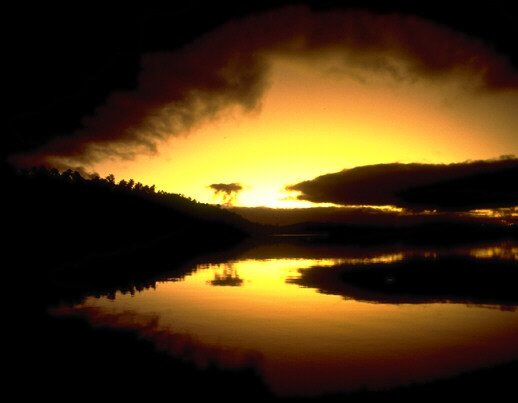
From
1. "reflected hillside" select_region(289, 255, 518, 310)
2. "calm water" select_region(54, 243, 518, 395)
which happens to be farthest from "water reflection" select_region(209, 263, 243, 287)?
"reflected hillside" select_region(289, 255, 518, 310)

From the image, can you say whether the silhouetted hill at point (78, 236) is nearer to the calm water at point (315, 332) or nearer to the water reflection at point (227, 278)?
the water reflection at point (227, 278)

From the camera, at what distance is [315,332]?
42.5ft

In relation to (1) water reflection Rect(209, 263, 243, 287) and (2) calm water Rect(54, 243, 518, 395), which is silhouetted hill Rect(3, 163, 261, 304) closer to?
(1) water reflection Rect(209, 263, 243, 287)

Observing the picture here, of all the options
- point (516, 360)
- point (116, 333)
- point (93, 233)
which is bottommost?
point (516, 360)

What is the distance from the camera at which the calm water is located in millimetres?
9547

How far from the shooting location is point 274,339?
12148 mm

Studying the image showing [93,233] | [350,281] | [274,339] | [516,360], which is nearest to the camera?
[516,360]

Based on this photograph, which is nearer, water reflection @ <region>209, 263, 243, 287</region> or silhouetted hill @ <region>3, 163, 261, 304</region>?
water reflection @ <region>209, 263, 243, 287</region>

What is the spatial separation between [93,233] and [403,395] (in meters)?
60.9

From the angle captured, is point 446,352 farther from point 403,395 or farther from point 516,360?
point 403,395

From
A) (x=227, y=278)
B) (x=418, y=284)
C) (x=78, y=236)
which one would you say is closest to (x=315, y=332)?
(x=418, y=284)

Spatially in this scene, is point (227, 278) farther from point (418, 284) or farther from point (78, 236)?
point (78, 236)

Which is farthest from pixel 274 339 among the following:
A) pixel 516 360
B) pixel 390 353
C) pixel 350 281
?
pixel 350 281

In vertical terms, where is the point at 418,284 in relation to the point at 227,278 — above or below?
below
